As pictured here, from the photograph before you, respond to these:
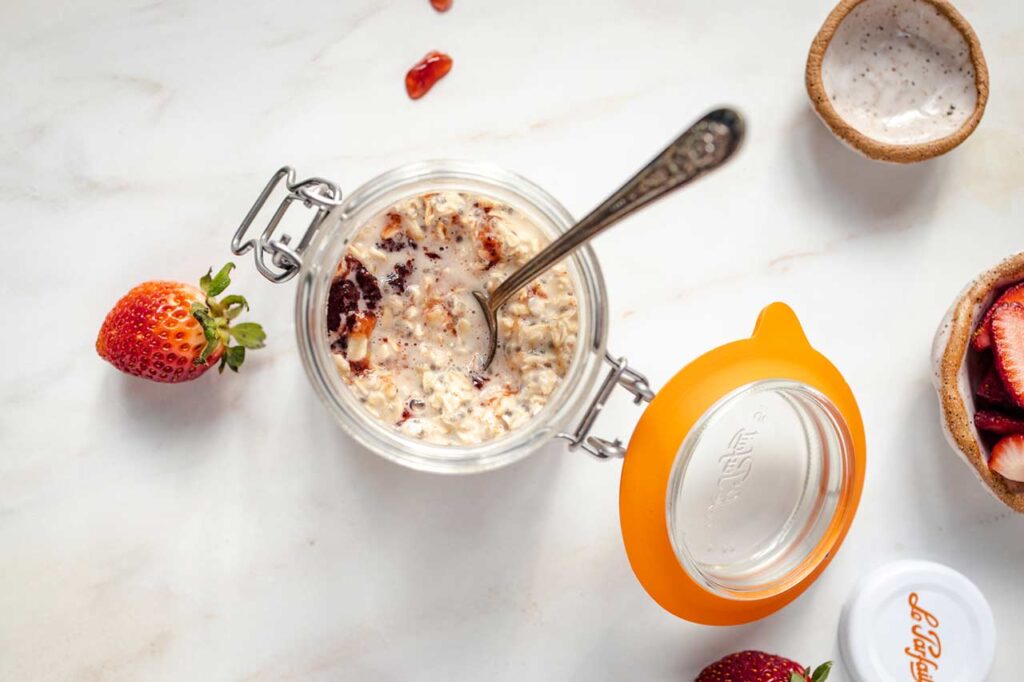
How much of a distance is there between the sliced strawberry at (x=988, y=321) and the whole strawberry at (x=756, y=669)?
42cm

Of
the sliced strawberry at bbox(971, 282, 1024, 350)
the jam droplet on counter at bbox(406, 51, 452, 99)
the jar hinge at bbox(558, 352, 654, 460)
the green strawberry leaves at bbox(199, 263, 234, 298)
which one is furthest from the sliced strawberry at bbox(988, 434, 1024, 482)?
the green strawberry leaves at bbox(199, 263, 234, 298)

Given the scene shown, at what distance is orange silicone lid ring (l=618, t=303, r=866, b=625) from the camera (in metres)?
1.03

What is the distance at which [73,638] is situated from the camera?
1186 mm

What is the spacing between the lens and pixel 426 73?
1.18m

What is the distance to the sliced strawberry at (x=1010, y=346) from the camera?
3.63 ft

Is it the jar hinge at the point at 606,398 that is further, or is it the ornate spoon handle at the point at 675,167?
the jar hinge at the point at 606,398

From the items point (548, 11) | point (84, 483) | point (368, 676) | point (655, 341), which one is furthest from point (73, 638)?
point (548, 11)

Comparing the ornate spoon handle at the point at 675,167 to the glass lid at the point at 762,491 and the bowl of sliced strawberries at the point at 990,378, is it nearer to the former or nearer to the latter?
the glass lid at the point at 762,491

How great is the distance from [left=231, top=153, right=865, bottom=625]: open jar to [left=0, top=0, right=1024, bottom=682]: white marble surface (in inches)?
4.7

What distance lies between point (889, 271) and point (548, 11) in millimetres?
552

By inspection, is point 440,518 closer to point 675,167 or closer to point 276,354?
point 276,354

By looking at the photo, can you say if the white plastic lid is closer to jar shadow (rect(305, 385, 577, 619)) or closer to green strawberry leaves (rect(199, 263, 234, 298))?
jar shadow (rect(305, 385, 577, 619))

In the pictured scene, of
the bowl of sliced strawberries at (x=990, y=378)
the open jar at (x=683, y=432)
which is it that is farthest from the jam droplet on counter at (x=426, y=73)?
the bowl of sliced strawberries at (x=990, y=378)

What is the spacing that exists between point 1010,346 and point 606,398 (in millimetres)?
484
